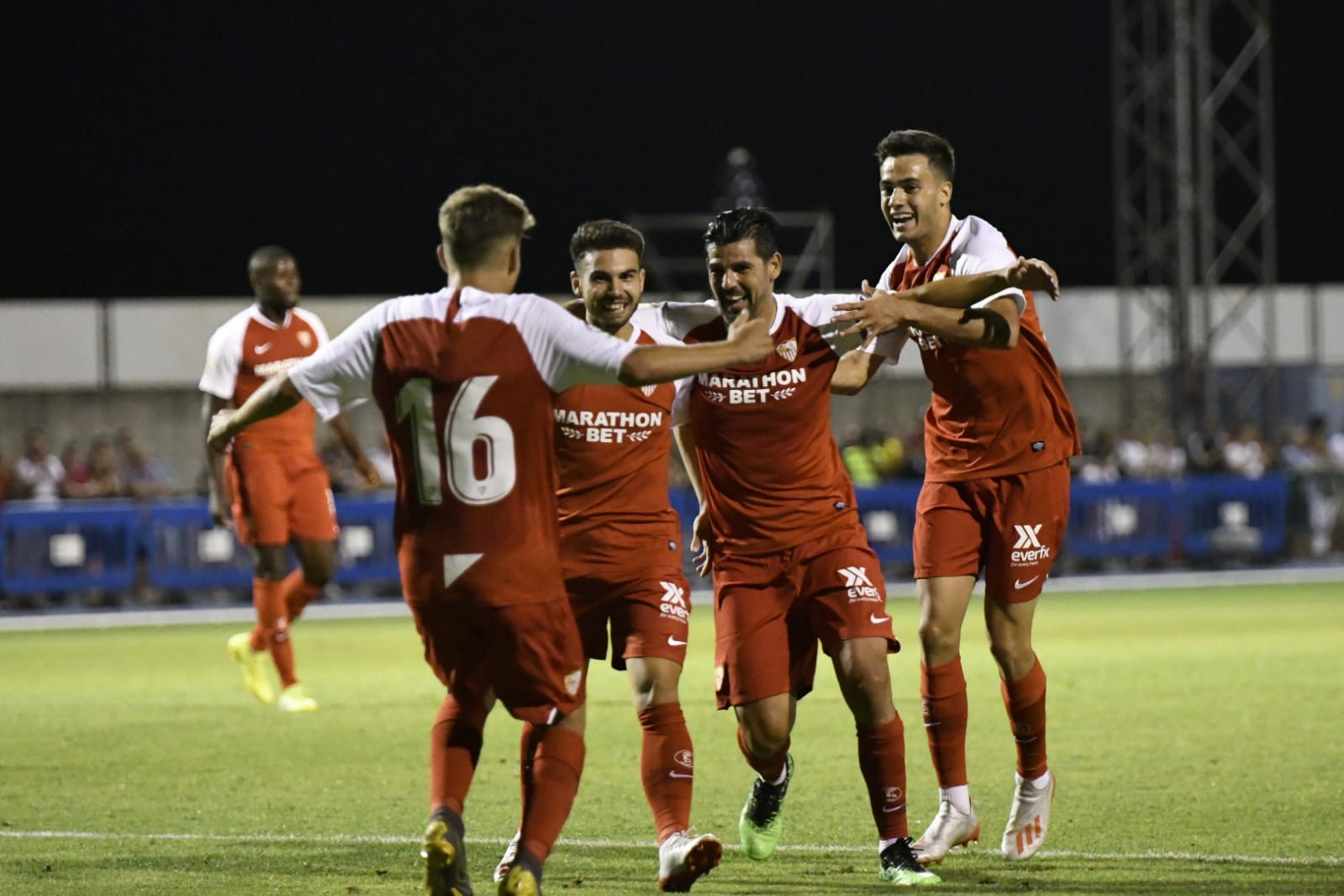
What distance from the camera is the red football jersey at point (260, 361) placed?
1227cm

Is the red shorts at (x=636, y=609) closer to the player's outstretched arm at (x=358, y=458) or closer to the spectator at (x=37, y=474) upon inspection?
A: the player's outstretched arm at (x=358, y=458)

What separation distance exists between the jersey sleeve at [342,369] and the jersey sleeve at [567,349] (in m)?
0.42

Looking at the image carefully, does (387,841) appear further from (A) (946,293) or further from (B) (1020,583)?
(A) (946,293)

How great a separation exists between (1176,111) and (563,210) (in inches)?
517

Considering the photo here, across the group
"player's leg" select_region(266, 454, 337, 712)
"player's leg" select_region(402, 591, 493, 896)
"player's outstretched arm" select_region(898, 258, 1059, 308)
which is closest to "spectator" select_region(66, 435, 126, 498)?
"player's leg" select_region(266, 454, 337, 712)

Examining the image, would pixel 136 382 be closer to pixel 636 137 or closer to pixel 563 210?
pixel 563 210

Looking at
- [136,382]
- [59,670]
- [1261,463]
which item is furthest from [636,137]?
[59,670]

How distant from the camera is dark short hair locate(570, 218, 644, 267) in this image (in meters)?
7.05

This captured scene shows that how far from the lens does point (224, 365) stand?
12266mm

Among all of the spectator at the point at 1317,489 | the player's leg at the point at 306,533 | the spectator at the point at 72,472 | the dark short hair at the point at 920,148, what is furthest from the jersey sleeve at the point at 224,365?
the spectator at the point at 1317,489

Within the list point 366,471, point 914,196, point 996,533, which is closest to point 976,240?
point 914,196

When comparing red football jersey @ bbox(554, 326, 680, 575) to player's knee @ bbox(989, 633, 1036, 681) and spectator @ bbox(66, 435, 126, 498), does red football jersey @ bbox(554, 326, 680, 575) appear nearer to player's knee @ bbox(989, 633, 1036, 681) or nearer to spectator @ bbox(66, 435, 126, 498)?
player's knee @ bbox(989, 633, 1036, 681)

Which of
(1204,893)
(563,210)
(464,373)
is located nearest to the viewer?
(464,373)

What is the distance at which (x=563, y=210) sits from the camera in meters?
37.3
